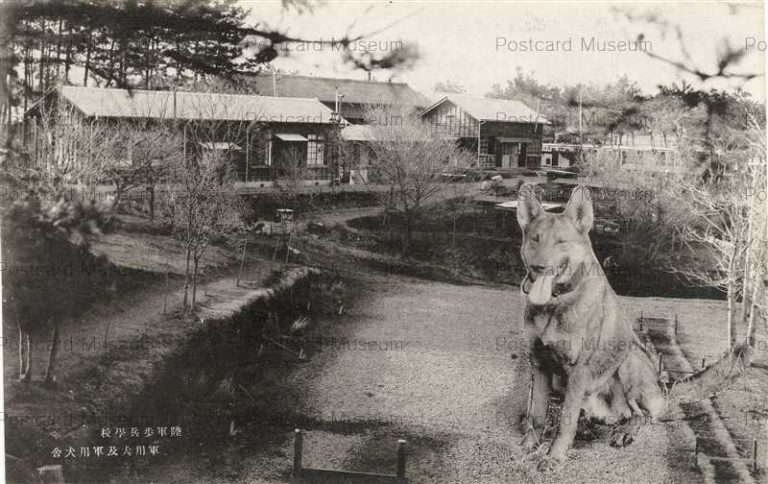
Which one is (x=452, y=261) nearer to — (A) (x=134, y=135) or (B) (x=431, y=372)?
(B) (x=431, y=372)

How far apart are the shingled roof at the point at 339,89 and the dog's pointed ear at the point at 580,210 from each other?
41.6 inches

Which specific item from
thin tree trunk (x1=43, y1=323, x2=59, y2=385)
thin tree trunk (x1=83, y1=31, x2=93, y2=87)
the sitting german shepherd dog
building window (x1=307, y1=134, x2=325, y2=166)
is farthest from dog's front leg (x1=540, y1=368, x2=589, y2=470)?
thin tree trunk (x1=83, y1=31, x2=93, y2=87)

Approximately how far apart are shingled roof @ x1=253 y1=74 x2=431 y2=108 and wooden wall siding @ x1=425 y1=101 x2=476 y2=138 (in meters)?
0.08

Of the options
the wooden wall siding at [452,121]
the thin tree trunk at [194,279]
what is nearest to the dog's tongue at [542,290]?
the wooden wall siding at [452,121]

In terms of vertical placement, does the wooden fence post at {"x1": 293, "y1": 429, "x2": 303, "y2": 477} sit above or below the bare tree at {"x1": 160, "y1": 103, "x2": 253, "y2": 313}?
below

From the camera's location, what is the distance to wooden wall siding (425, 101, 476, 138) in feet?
11.0

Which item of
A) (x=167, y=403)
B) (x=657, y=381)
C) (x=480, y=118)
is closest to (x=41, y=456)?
(x=167, y=403)

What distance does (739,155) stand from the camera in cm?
321

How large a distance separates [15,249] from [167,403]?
1089mm

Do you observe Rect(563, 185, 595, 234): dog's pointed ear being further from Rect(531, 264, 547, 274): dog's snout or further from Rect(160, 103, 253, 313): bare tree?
Rect(160, 103, 253, 313): bare tree

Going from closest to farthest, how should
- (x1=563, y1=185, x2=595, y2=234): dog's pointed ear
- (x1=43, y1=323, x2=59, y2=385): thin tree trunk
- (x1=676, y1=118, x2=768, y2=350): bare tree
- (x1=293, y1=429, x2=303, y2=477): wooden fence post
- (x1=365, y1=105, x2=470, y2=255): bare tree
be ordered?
(x1=563, y1=185, x2=595, y2=234): dog's pointed ear < (x1=293, y1=429, x2=303, y2=477): wooden fence post < (x1=43, y1=323, x2=59, y2=385): thin tree trunk < (x1=676, y1=118, x2=768, y2=350): bare tree < (x1=365, y1=105, x2=470, y2=255): bare tree

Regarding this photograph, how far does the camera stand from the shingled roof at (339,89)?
332 centimetres

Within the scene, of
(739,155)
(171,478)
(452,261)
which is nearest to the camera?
(171,478)

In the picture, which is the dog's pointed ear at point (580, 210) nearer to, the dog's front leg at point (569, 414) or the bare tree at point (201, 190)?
the dog's front leg at point (569, 414)
